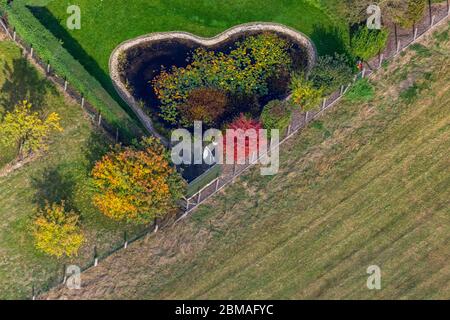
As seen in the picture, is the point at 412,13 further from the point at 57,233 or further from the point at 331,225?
the point at 57,233

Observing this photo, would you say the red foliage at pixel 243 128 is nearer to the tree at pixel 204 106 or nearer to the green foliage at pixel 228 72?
the tree at pixel 204 106

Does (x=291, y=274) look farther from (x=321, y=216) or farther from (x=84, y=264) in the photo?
(x=84, y=264)

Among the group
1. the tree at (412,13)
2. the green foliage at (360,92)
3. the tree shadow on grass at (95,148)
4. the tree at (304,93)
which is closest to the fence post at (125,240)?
the tree shadow on grass at (95,148)

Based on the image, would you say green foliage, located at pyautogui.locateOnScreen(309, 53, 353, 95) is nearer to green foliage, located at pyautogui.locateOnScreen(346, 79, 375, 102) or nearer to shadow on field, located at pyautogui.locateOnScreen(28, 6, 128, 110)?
green foliage, located at pyautogui.locateOnScreen(346, 79, 375, 102)

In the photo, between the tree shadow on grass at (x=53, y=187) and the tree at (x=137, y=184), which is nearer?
the tree at (x=137, y=184)

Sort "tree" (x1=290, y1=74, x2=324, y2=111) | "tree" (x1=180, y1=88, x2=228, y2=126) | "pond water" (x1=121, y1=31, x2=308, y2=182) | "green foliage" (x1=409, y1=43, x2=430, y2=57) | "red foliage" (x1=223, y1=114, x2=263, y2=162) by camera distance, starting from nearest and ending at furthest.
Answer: "red foliage" (x1=223, y1=114, x2=263, y2=162), "tree" (x1=290, y1=74, x2=324, y2=111), "tree" (x1=180, y1=88, x2=228, y2=126), "pond water" (x1=121, y1=31, x2=308, y2=182), "green foliage" (x1=409, y1=43, x2=430, y2=57)

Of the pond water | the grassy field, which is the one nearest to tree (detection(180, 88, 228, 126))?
the pond water

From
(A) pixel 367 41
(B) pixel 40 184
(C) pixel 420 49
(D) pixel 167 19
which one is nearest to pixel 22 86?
(B) pixel 40 184
